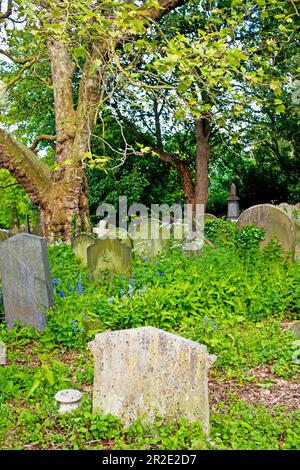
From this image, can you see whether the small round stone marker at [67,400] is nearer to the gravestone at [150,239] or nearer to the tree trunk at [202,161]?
the gravestone at [150,239]

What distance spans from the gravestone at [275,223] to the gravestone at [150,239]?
1.77m

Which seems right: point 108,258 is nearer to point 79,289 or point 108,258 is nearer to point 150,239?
point 79,289

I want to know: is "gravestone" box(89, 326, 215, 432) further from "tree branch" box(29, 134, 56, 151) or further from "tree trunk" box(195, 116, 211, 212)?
"tree trunk" box(195, 116, 211, 212)

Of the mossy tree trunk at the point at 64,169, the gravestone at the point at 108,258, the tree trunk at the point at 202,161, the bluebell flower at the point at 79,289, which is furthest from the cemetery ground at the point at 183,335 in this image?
the tree trunk at the point at 202,161

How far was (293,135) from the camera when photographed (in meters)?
14.7

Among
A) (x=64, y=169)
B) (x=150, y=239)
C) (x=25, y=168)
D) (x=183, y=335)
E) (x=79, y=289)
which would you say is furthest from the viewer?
(x=64, y=169)

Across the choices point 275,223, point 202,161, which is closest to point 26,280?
point 275,223

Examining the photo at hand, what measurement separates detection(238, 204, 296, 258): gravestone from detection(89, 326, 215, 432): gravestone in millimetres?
5227

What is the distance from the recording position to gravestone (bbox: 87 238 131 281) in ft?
21.9

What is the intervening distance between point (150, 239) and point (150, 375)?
4.72 m

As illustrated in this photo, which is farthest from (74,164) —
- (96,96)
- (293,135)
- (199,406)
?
(293,135)

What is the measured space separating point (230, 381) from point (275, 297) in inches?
76.0

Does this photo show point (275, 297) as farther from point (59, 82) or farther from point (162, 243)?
point (59, 82)

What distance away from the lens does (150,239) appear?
791 centimetres
